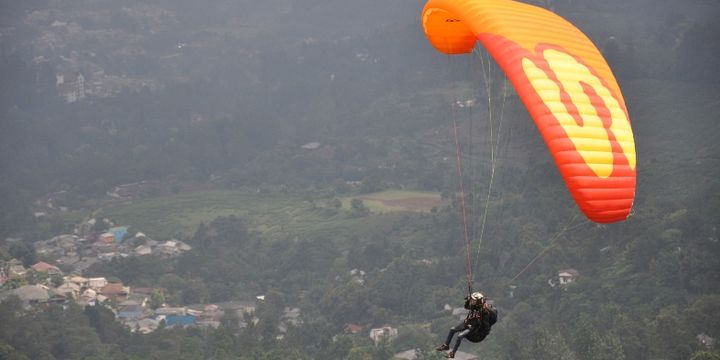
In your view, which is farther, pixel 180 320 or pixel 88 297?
pixel 88 297

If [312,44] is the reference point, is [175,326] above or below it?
above

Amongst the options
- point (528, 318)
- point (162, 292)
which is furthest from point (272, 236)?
point (528, 318)

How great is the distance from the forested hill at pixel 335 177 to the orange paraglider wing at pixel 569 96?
17.9 m

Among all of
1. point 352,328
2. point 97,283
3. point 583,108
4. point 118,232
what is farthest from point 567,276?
point 118,232

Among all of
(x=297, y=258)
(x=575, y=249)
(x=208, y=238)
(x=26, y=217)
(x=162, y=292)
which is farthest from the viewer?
(x=26, y=217)

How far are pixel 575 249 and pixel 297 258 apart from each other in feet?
69.0

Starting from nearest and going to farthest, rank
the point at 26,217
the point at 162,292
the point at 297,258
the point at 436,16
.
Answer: the point at 436,16
the point at 162,292
the point at 297,258
the point at 26,217

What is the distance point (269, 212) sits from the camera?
287 ft

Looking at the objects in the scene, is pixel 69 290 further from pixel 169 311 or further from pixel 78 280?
pixel 169 311

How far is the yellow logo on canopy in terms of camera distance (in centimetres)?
2244

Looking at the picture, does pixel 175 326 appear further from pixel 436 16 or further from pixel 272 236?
pixel 436 16

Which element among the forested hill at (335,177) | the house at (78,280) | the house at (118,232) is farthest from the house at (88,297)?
the house at (118,232)

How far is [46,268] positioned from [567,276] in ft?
86.1

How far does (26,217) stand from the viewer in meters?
87.4
